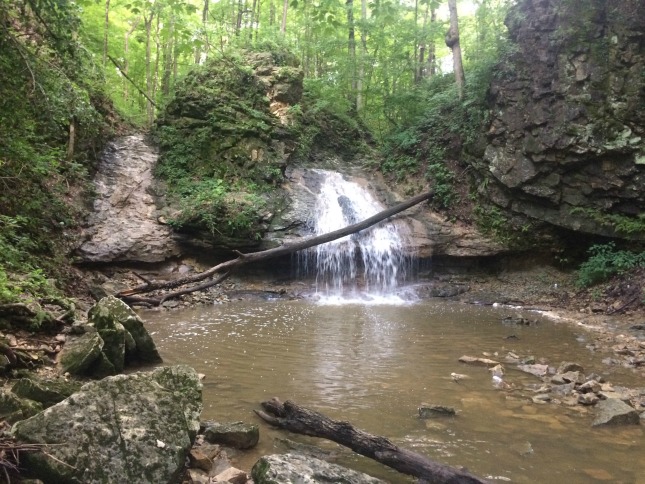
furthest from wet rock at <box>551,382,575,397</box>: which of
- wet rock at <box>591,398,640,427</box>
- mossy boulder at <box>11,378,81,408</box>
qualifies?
mossy boulder at <box>11,378,81,408</box>

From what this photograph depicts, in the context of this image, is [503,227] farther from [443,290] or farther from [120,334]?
[120,334]

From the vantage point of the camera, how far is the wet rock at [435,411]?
4141 millimetres

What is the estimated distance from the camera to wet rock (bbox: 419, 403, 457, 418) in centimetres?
414

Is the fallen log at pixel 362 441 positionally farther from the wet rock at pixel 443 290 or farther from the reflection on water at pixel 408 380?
the wet rock at pixel 443 290

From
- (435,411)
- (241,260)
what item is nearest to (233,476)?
(435,411)

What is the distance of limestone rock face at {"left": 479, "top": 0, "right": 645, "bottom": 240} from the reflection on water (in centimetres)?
403

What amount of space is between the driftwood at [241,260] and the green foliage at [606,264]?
15.4 feet

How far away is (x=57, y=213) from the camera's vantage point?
9.87m

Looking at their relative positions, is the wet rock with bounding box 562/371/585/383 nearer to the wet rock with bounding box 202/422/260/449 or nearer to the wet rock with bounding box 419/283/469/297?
the wet rock with bounding box 202/422/260/449

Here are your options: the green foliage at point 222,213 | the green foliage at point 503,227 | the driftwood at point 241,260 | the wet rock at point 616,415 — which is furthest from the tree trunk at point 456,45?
the wet rock at point 616,415

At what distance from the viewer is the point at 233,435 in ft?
11.2

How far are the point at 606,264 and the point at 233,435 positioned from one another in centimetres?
1046

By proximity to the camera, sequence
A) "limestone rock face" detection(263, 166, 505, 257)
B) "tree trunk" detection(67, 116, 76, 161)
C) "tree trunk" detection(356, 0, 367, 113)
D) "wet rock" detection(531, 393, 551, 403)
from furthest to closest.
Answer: "tree trunk" detection(356, 0, 367, 113), "limestone rock face" detection(263, 166, 505, 257), "tree trunk" detection(67, 116, 76, 161), "wet rock" detection(531, 393, 551, 403)

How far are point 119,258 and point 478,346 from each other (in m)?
8.20
